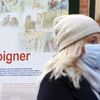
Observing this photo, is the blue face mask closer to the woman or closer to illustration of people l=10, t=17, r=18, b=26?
the woman

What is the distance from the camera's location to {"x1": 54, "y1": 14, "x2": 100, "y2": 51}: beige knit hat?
2.69m

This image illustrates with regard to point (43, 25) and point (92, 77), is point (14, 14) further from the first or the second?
point (92, 77)

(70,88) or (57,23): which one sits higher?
(57,23)

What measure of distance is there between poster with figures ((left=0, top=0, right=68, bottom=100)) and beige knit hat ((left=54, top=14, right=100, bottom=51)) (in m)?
1.78

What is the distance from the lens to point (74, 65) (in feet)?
8.70

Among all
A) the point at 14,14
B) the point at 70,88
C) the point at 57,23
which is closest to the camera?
the point at 70,88

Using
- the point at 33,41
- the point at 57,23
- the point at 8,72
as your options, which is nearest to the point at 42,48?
the point at 33,41

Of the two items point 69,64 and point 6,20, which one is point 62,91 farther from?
point 6,20

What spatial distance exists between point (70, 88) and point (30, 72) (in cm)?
201

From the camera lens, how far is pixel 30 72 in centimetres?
457

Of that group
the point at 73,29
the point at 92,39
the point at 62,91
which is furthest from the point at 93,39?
the point at 62,91

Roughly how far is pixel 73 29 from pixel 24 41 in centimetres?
187

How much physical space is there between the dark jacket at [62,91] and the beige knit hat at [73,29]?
0.74ft

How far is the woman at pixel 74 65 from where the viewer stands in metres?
2.58
